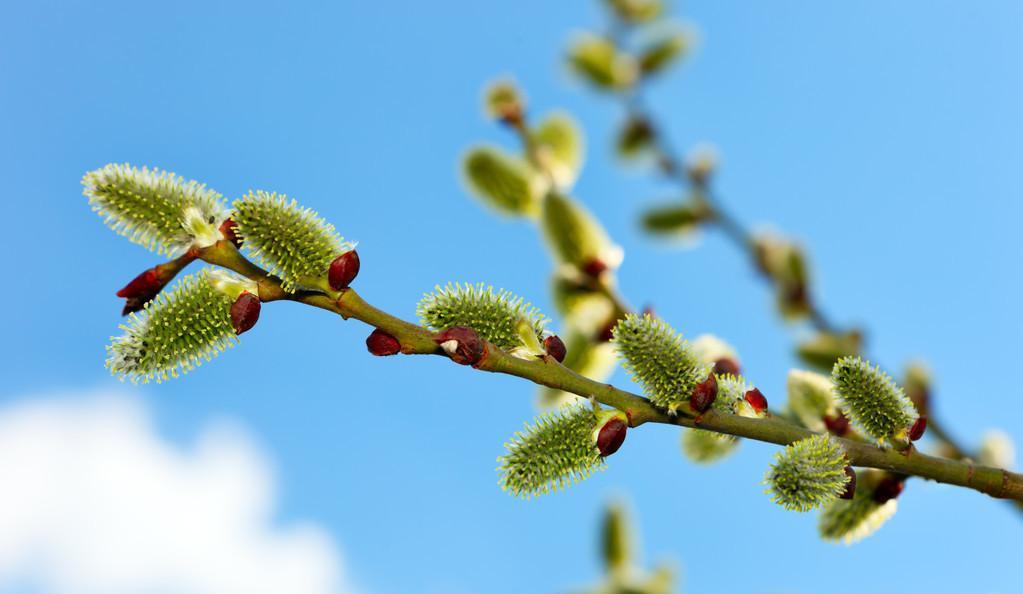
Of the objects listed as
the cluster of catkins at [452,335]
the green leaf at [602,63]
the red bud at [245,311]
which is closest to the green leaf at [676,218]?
the green leaf at [602,63]

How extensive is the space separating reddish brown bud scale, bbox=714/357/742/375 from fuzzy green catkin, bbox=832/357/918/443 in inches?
16.4

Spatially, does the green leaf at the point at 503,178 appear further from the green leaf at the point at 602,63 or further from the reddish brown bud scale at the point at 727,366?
the green leaf at the point at 602,63

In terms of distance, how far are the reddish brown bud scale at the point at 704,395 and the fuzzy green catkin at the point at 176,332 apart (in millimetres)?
1039

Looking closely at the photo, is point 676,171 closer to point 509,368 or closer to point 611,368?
point 611,368

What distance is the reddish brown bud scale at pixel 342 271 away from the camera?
186 centimetres

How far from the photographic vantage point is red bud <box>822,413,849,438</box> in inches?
96.0

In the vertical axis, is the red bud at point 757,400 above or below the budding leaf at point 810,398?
below

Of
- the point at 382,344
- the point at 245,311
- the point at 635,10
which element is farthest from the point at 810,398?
the point at 635,10

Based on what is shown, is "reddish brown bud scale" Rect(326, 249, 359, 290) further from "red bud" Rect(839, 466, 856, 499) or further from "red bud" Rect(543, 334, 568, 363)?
"red bud" Rect(839, 466, 856, 499)

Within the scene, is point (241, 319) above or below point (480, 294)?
below

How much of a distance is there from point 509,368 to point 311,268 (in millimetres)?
483

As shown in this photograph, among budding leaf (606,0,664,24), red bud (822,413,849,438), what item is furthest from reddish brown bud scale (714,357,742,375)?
budding leaf (606,0,664,24)

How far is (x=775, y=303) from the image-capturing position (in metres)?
4.62

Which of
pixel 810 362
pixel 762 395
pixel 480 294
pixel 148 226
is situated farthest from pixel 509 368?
pixel 810 362
